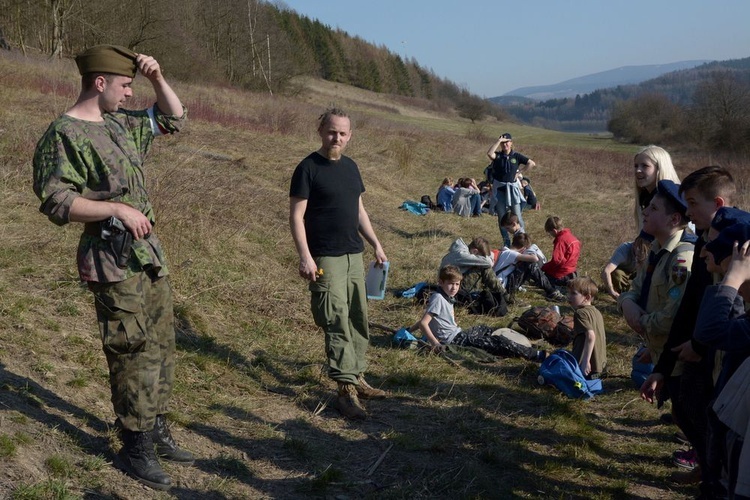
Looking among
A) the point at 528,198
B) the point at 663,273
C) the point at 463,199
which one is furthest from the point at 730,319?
the point at 463,199

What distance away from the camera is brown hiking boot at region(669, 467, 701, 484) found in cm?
381

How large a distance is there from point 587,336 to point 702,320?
2943mm

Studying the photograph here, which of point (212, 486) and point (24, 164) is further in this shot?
point (24, 164)

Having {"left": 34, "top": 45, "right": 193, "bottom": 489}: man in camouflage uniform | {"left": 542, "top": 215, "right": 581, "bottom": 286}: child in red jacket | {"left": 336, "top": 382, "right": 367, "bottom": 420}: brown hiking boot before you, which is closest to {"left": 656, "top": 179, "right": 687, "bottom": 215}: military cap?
{"left": 336, "top": 382, "right": 367, "bottom": 420}: brown hiking boot

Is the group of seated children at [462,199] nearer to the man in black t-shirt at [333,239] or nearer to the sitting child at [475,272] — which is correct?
the sitting child at [475,272]

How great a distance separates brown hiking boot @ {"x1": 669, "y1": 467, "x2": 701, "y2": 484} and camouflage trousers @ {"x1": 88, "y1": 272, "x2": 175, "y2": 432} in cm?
280

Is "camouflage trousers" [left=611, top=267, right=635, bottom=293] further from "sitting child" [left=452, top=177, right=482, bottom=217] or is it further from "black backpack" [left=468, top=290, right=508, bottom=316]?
"sitting child" [left=452, top=177, right=482, bottom=217]

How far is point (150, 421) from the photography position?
130 inches

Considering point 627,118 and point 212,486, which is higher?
point 627,118

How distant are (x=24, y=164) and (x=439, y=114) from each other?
65.7 meters

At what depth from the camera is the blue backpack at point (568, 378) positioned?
5.10 meters

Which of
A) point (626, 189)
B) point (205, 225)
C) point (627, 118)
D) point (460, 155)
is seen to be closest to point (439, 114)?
point (627, 118)

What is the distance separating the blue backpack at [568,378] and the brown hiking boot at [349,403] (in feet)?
5.03

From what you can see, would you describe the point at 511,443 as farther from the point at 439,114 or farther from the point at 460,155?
the point at 439,114
